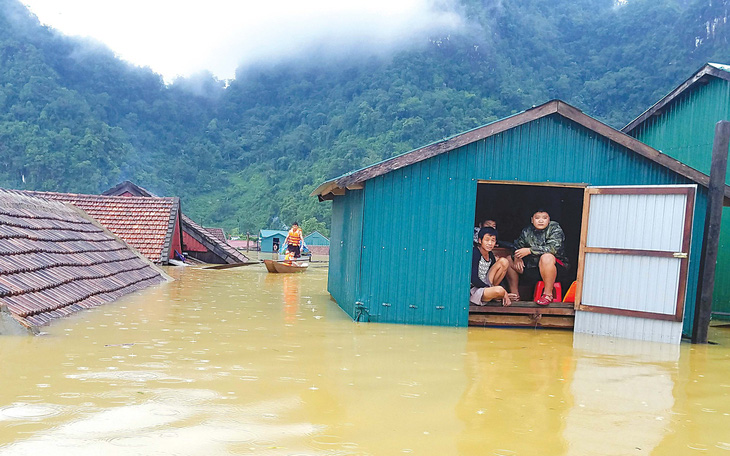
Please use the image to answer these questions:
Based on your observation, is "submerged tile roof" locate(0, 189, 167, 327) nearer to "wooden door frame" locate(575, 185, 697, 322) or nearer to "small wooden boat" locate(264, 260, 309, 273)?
"small wooden boat" locate(264, 260, 309, 273)

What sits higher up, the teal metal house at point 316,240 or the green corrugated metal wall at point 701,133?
the green corrugated metal wall at point 701,133

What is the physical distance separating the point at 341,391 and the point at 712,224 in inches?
243

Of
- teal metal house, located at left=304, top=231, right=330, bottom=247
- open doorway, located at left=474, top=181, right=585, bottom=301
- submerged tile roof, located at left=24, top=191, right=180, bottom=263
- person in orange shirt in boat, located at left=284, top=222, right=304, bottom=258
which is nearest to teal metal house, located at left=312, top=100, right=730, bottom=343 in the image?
open doorway, located at left=474, top=181, right=585, bottom=301

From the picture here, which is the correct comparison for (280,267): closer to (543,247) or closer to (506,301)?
(543,247)

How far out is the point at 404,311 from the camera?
9.52 meters

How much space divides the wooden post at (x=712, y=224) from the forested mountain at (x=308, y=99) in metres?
50.0

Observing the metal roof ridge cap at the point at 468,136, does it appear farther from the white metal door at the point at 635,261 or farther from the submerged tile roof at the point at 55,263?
the submerged tile roof at the point at 55,263

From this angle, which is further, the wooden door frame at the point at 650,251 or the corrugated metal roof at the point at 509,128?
the corrugated metal roof at the point at 509,128

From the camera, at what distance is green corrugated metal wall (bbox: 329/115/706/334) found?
9.49 meters

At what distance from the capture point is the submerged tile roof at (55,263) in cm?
749

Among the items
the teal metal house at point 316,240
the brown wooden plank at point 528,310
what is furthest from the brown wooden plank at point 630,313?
the teal metal house at point 316,240

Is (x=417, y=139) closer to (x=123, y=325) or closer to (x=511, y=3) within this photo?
(x=511, y=3)

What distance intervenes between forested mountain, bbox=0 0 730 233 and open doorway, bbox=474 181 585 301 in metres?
45.8

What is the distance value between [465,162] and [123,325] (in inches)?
205
